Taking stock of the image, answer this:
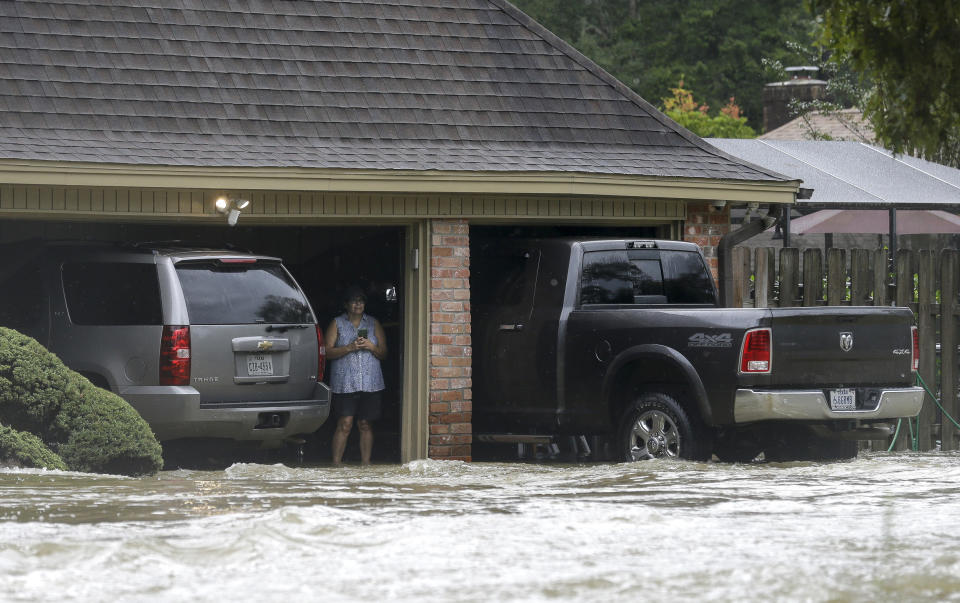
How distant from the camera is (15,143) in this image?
1265 centimetres

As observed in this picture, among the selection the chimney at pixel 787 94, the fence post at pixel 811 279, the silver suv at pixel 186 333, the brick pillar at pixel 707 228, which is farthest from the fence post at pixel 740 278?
the chimney at pixel 787 94

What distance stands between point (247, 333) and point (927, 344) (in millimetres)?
6446

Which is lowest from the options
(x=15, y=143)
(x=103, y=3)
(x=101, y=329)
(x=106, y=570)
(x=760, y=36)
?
(x=106, y=570)

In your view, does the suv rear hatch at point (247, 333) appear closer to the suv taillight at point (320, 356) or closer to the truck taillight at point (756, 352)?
the suv taillight at point (320, 356)

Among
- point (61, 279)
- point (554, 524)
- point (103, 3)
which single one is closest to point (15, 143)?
point (61, 279)

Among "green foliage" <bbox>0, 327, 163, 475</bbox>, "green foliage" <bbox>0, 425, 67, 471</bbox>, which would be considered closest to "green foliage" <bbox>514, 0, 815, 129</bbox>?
"green foliage" <bbox>0, 327, 163, 475</bbox>

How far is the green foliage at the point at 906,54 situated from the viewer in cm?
981

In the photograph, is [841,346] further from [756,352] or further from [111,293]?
[111,293]

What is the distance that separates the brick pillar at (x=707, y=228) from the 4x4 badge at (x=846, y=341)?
2751 millimetres

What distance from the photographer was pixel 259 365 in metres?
12.3

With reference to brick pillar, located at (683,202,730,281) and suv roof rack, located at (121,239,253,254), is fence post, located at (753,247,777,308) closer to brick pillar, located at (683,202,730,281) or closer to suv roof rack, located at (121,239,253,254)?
brick pillar, located at (683,202,730,281)

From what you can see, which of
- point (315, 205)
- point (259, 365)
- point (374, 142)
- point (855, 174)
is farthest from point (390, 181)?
point (855, 174)

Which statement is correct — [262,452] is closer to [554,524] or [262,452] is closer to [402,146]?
[402,146]

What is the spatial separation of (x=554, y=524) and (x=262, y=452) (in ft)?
20.7
